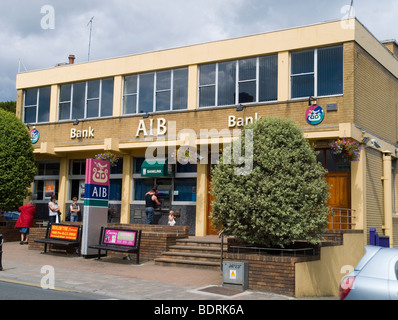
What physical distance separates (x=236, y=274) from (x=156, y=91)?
420 inches

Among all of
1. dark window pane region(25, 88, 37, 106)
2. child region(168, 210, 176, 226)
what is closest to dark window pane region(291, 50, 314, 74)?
child region(168, 210, 176, 226)

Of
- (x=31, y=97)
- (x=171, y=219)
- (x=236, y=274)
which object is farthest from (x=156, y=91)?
(x=236, y=274)

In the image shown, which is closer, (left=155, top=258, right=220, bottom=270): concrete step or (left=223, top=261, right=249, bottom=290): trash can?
(left=223, top=261, right=249, bottom=290): trash can

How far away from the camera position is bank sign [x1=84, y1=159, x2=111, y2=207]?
1502 centimetres

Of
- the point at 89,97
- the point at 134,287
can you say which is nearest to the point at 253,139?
the point at 134,287

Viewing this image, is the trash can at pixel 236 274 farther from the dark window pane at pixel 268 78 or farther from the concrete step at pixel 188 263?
the dark window pane at pixel 268 78

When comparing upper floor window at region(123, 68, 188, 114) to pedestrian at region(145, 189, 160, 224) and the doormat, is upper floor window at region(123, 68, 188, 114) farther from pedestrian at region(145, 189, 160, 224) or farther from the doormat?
the doormat

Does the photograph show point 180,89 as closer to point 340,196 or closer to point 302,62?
point 302,62

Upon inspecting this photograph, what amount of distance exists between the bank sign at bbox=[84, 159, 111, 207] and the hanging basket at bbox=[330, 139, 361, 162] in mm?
7334

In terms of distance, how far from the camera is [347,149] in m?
14.9

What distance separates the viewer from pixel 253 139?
37.0 feet

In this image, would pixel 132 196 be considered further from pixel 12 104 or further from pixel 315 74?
pixel 12 104

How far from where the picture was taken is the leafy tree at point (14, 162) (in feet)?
64.7
